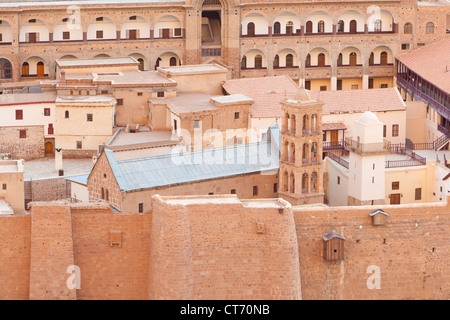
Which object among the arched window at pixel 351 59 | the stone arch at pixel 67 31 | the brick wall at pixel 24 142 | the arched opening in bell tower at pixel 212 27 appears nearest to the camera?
the brick wall at pixel 24 142

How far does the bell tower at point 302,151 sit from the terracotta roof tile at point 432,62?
83.6ft

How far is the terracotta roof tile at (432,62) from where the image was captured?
4645 inches

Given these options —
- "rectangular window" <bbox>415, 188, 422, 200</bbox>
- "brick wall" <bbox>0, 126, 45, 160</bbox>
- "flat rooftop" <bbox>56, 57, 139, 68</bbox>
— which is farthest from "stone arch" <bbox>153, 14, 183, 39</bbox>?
"rectangular window" <bbox>415, 188, 422, 200</bbox>

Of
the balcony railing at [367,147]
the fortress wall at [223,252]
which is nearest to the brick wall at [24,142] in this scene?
the balcony railing at [367,147]

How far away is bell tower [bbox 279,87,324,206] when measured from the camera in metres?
90.9

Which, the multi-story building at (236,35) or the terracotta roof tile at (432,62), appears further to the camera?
the multi-story building at (236,35)

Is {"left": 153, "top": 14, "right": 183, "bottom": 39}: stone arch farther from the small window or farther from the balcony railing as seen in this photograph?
the balcony railing

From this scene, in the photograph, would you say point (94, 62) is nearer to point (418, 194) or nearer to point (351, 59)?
point (351, 59)

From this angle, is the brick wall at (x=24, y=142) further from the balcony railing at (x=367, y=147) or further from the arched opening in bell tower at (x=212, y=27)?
the balcony railing at (x=367, y=147)

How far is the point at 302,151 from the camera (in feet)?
299

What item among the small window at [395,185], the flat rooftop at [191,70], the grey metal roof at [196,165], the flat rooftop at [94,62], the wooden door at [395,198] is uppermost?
→ the flat rooftop at [94,62]

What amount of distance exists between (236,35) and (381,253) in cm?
5704

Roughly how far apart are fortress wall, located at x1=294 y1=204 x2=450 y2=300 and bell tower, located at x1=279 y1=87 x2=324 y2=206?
44.9 ft
